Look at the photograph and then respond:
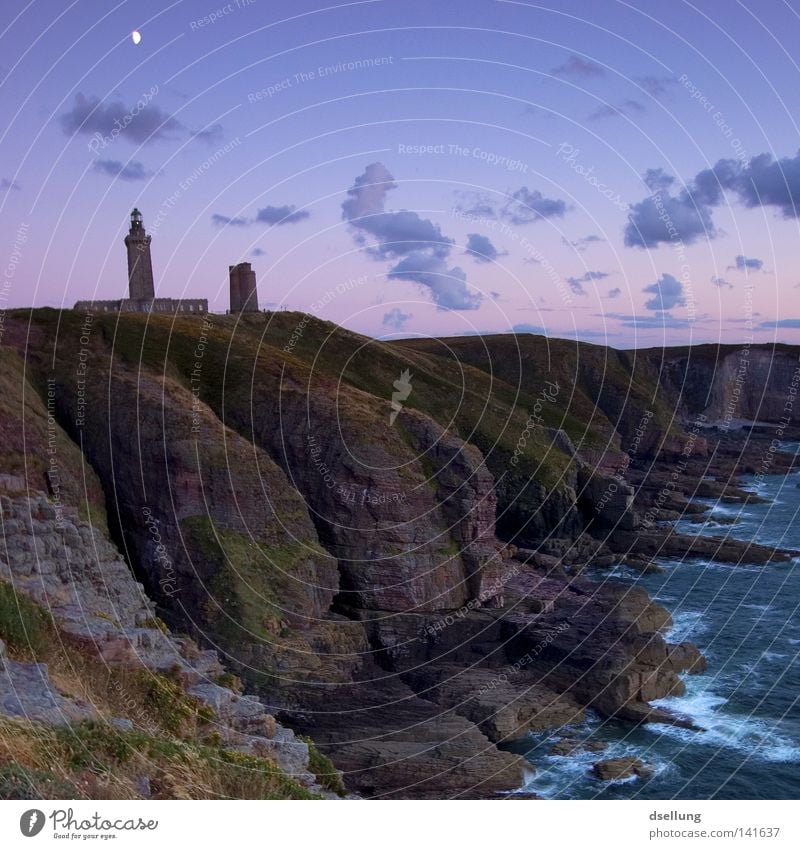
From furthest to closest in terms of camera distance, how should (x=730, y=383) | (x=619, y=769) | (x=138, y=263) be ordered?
(x=730, y=383), (x=138, y=263), (x=619, y=769)

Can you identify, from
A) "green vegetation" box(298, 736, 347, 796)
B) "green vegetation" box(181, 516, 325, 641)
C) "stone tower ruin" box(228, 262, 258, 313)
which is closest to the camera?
"green vegetation" box(298, 736, 347, 796)

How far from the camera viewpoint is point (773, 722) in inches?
1676

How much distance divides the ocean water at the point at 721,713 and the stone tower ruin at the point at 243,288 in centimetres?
4799

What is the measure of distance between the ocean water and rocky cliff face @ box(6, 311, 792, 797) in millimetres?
1640

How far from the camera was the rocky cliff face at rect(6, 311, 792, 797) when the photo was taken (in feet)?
119

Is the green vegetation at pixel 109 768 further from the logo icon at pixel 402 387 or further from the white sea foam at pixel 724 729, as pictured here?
the logo icon at pixel 402 387

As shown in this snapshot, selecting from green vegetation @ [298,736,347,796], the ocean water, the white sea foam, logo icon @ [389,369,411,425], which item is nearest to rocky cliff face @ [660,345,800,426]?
logo icon @ [389,369,411,425]
